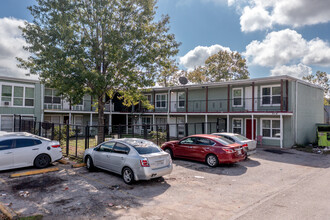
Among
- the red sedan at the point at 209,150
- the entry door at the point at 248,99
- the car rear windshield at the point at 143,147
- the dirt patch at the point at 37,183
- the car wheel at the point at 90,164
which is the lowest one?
the dirt patch at the point at 37,183

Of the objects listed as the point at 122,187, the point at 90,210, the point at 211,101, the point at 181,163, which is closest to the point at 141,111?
the point at 211,101

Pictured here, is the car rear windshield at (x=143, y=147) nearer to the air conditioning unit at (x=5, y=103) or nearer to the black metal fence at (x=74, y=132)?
the black metal fence at (x=74, y=132)

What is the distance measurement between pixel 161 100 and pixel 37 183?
19.4 metres

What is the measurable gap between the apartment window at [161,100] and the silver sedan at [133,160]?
17.1 metres

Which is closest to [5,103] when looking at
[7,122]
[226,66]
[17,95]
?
[17,95]

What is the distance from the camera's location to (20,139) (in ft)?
30.6

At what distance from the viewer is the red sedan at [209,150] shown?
10.4m

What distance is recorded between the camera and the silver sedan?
7.50m

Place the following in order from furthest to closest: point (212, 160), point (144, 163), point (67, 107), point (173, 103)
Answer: point (173, 103), point (67, 107), point (212, 160), point (144, 163)

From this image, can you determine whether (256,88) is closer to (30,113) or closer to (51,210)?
(51,210)

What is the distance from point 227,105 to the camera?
20328 millimetres

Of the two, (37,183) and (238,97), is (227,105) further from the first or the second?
(37,183)

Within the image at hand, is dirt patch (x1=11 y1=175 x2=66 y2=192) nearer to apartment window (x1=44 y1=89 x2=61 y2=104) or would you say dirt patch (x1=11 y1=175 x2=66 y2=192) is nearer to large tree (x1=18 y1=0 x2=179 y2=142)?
large tree (x1=18 y1=0 x2=179 y2=142)

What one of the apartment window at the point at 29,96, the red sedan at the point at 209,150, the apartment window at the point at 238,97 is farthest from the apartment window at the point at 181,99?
the apartment window at the point at 29,96
